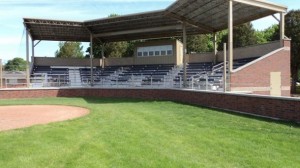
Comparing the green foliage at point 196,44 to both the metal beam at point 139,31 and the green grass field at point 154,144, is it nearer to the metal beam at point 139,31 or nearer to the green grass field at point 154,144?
the metal beam at point 139,31

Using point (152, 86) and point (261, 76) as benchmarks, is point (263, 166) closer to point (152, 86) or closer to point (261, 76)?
point (261, 76)

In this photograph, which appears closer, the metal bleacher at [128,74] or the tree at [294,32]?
the metal bleacher at [128,74]

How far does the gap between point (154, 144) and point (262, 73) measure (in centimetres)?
1355

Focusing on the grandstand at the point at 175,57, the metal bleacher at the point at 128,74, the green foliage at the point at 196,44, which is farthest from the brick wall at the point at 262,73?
the green foliage at the point at 196,44

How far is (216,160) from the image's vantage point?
740 centimetres

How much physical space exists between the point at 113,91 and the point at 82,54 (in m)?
50.5

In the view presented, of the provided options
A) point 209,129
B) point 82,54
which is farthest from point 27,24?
point 82,54

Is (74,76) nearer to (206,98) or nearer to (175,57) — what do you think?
(175,57)

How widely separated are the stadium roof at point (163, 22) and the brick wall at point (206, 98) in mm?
5506

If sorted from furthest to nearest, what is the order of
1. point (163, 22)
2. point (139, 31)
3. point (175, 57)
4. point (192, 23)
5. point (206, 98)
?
point (175, 57) < point (139, 31) < point (163, 22) < point (192, 23) < point (206, 98)

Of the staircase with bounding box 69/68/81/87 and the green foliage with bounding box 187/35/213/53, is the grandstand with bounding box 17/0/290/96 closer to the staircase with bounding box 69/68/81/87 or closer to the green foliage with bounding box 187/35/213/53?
the staircase with bounding box 69/68/81/87

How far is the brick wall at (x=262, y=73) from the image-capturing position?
1923 cm

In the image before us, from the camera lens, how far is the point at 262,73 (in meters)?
20.7

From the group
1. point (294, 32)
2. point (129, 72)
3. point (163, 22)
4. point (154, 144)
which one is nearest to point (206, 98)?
point (154, 144)
